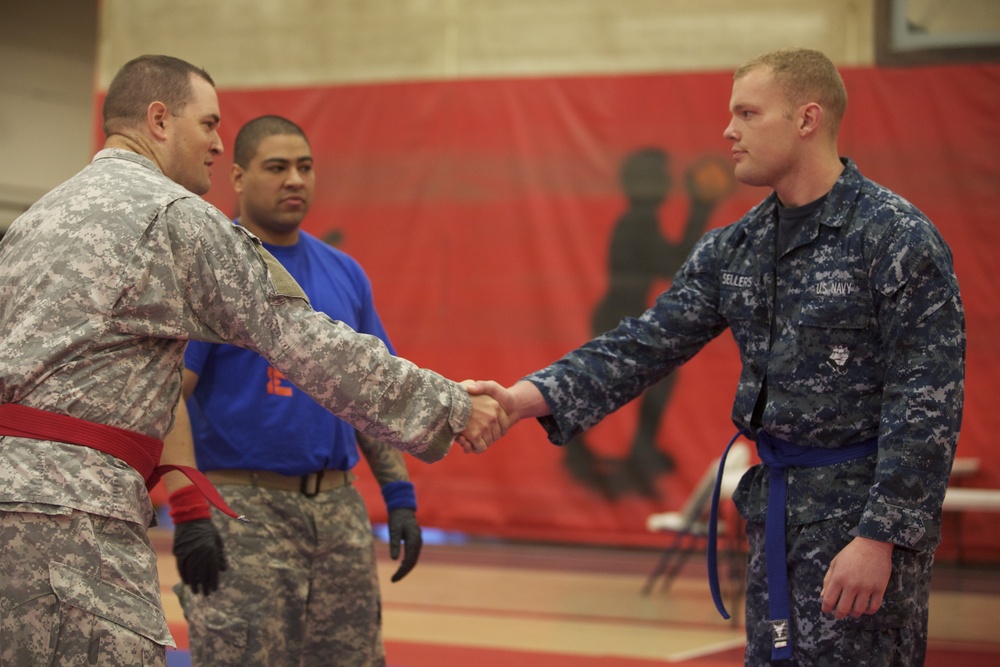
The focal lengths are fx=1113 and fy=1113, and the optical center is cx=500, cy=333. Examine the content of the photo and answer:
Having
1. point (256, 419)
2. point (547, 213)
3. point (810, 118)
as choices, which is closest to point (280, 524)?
point (256, 419)

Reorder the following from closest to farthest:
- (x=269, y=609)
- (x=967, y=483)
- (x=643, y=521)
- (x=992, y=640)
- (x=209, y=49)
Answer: (x=269, y=609)
(x=992, y=640)
(x=967, y=483)
(x=643, y=521)
(x=209, y=49)

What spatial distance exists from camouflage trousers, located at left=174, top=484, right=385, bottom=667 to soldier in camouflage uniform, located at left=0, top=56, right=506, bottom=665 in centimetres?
71

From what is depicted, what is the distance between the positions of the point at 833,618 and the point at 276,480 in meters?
1.53

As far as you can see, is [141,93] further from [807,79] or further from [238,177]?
[807,79]

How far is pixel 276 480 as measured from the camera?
3.08m

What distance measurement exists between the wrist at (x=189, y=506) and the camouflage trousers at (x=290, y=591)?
25 cm

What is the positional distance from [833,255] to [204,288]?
4.45ft

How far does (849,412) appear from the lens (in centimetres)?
239

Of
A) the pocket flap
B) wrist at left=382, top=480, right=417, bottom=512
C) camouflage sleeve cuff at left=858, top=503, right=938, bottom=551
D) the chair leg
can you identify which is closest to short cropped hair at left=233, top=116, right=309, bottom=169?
wrist at left=382, top=480, right=417, bottom=512

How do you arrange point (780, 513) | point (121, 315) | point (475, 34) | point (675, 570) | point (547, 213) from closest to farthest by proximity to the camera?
point (121, 315)
point (780, 513)
point (675, 570)
point (547, 213)
point (475, 34)

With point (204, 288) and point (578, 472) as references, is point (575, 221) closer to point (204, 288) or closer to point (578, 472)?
point (578, 472)

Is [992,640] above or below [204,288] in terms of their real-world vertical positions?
below

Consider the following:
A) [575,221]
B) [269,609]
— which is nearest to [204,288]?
[269,609]

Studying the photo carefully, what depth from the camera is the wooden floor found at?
4965mm
